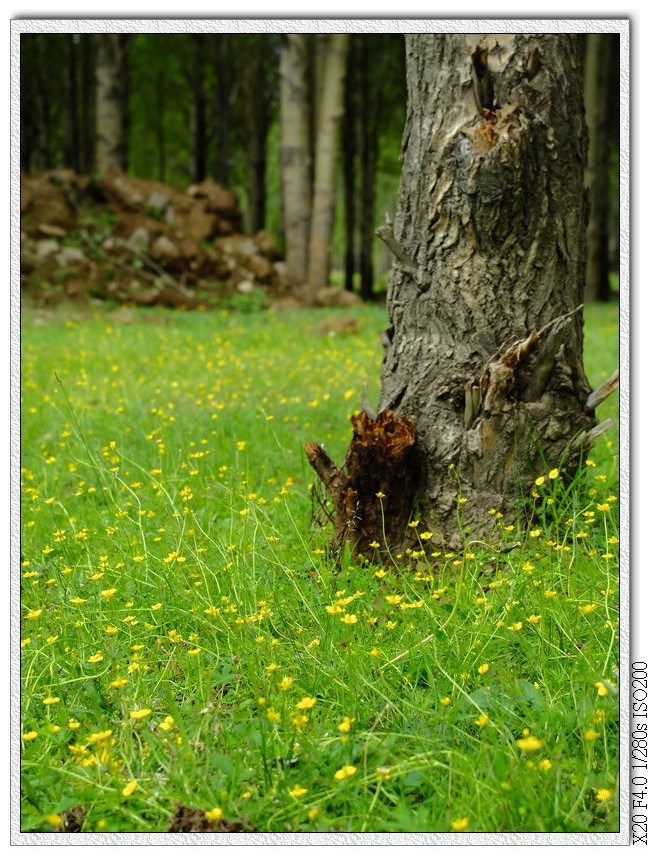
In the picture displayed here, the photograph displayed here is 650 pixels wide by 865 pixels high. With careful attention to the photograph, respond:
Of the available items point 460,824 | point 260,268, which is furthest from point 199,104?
point 460,824

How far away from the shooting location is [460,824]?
1.97 m

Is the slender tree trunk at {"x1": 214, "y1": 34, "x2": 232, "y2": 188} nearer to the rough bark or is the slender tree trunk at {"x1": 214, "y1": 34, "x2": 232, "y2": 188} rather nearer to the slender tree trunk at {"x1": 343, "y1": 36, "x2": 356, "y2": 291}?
the slender tree trunk at {"x1": 343, "y1": 36, "x2": 356, "y2": 291}

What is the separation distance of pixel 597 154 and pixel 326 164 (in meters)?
4.66

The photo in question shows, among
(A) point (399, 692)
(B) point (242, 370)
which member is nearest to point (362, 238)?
(B) point (242, 370)

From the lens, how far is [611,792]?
2.18 metres

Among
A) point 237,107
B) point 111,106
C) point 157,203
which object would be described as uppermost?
point 237,107

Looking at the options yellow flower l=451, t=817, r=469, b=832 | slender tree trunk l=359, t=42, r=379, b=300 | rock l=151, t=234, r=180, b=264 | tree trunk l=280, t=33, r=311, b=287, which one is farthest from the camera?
slender tree trunk l=359, t=42, r=379, b=300

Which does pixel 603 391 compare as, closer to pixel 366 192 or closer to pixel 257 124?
pixel 366 192

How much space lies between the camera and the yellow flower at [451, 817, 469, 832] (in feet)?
6.45

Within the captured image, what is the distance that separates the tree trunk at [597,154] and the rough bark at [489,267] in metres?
10.6

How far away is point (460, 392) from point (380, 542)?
73cm

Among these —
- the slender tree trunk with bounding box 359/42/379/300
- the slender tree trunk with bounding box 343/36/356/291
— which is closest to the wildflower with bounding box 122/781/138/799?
the slender tree trunk with bounding box 359/42/379/300

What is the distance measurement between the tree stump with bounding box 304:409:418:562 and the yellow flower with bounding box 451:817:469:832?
4.68 ft

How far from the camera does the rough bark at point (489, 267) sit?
3.25 metres
